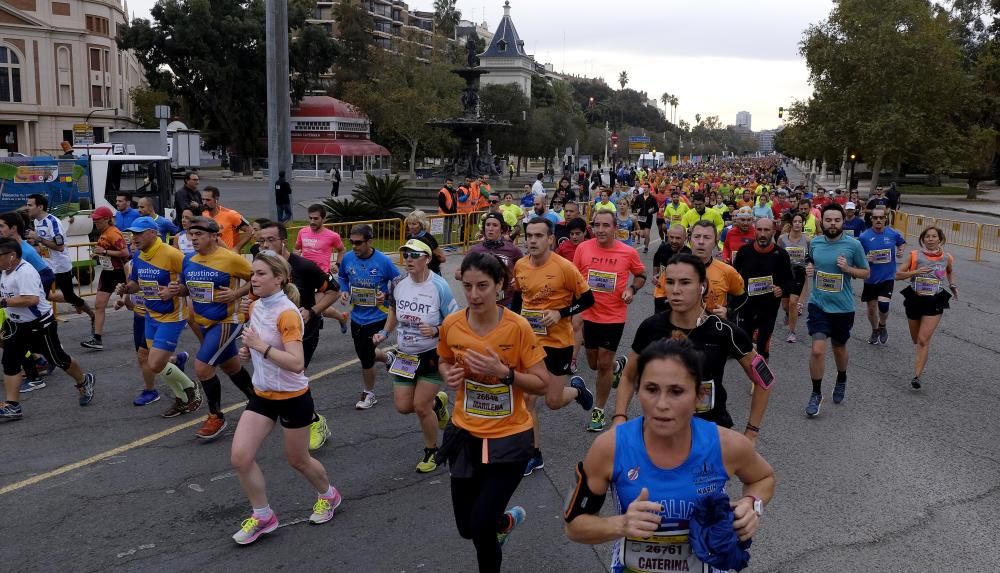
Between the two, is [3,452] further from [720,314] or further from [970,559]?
[970,559]

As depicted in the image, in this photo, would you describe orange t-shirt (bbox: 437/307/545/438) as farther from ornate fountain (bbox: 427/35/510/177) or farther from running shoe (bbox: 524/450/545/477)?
ornate fountain (bbox: 427/35/510/177)

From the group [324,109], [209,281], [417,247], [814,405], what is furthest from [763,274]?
[324,109]

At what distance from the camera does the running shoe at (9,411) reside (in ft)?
25.2

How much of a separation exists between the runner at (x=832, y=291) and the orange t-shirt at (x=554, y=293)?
273 cm

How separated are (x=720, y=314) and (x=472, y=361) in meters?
1.70

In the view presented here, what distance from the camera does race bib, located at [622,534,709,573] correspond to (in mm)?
2918

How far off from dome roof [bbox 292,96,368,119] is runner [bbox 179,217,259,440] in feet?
217

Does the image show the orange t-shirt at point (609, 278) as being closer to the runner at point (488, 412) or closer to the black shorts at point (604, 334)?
the black shorts at point (604, 334)

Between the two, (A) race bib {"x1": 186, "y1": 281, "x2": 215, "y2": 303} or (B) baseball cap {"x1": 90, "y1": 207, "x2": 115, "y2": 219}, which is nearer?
(A) race bib {"x1": 186, "y1": 281, "x2": 215, "y2": 303}

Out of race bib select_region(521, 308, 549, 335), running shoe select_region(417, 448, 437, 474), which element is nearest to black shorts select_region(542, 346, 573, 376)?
race bib select_region(521, 308, 549, 335)

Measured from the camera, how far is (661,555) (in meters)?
2.96

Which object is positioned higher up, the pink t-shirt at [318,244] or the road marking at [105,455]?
the pink t-shirt at [318,244]

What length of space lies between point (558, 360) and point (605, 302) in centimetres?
97

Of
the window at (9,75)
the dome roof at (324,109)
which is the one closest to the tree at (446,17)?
the dome roof at (324,109)
